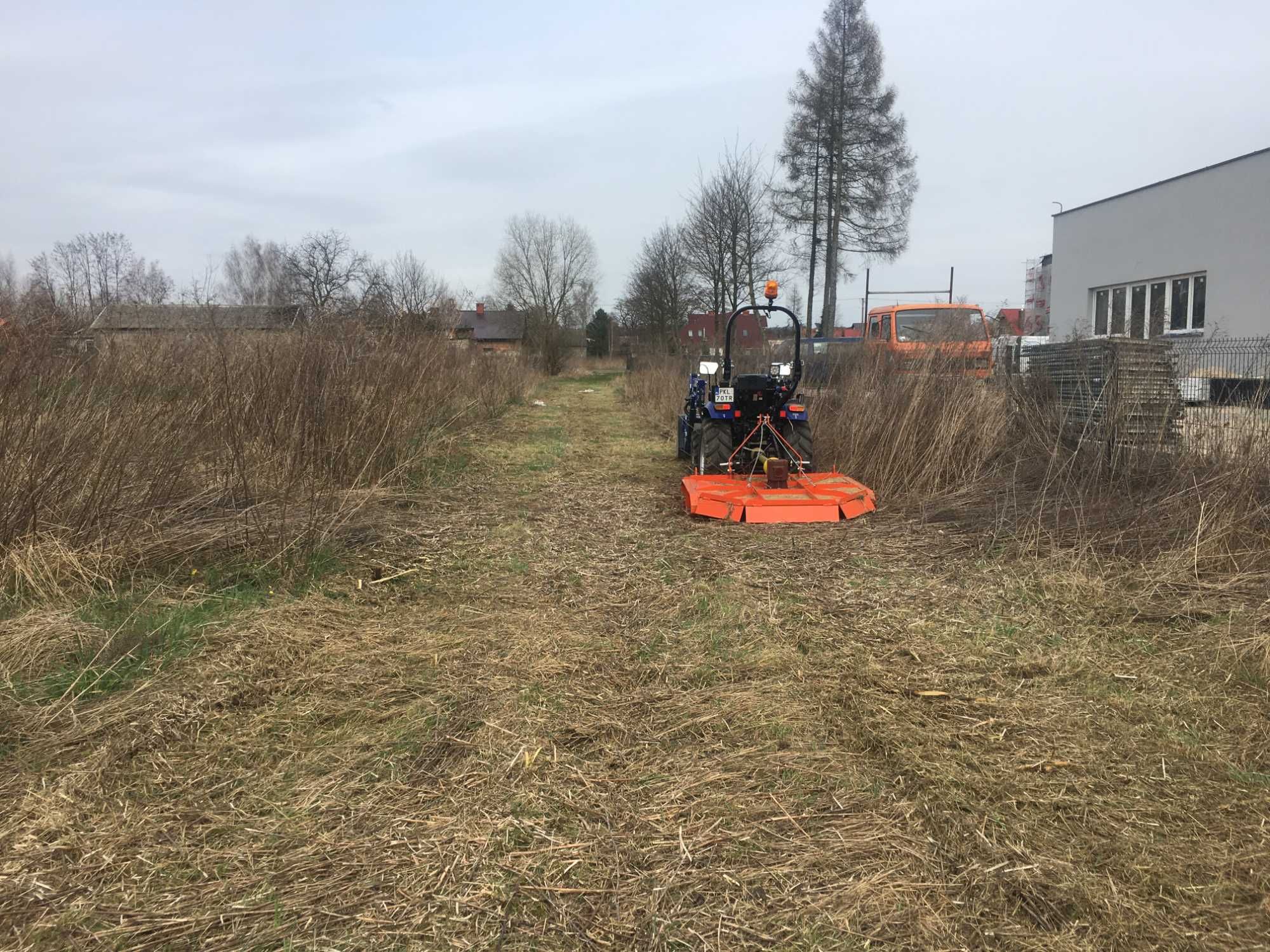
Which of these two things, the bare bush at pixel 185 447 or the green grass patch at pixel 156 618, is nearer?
the green grass patch at pixel 156 618

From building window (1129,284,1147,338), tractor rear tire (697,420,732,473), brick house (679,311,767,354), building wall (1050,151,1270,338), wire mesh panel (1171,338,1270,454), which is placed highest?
building wall (1050,151,1270,338)

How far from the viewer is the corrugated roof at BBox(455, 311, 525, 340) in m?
36.7

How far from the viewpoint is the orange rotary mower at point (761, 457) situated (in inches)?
264

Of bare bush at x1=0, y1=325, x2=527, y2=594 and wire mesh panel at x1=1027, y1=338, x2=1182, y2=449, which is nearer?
bare bush at x1=0, y1=325, x2=527, y2=594

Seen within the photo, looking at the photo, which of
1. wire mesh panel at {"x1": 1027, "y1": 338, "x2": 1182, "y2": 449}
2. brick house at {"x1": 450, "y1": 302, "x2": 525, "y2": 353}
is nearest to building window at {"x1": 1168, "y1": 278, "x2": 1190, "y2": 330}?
wire mesh panel at {"x1": 1027, "y1": 338, "x2": 1182, "y2": 449}

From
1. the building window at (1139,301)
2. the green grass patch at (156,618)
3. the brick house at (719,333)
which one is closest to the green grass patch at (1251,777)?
the green grass patch at (156,618)

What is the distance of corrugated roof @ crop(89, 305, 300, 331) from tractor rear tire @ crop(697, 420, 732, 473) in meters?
4.31

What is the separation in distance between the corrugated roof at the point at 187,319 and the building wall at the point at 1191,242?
14764mm

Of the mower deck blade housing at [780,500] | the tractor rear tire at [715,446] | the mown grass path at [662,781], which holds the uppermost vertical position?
the tractor rear tire at [715,446]

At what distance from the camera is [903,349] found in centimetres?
958

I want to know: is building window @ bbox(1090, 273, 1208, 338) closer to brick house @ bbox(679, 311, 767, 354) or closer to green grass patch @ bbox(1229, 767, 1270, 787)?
brick house @ bbox(679, 311, 767, 354)

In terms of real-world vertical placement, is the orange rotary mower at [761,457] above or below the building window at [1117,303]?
below

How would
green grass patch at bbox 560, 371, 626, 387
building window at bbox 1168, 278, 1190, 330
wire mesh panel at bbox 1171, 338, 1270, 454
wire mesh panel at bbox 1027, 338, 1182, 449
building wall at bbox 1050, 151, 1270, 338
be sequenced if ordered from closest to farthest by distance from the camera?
wire mesh panel at bbox 1171, 338, 1270, 454, wire mesh panel at bbox 1027, 338, 1182, 449, building wall at bbox 1050, 151, 1270, 338, building window at bbox 1168, 278, 1190, 330, green grass patch at bbox 560, 371, 626, 387

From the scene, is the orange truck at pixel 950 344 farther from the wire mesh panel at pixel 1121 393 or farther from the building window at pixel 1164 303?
the building window at pixel 1164 303
